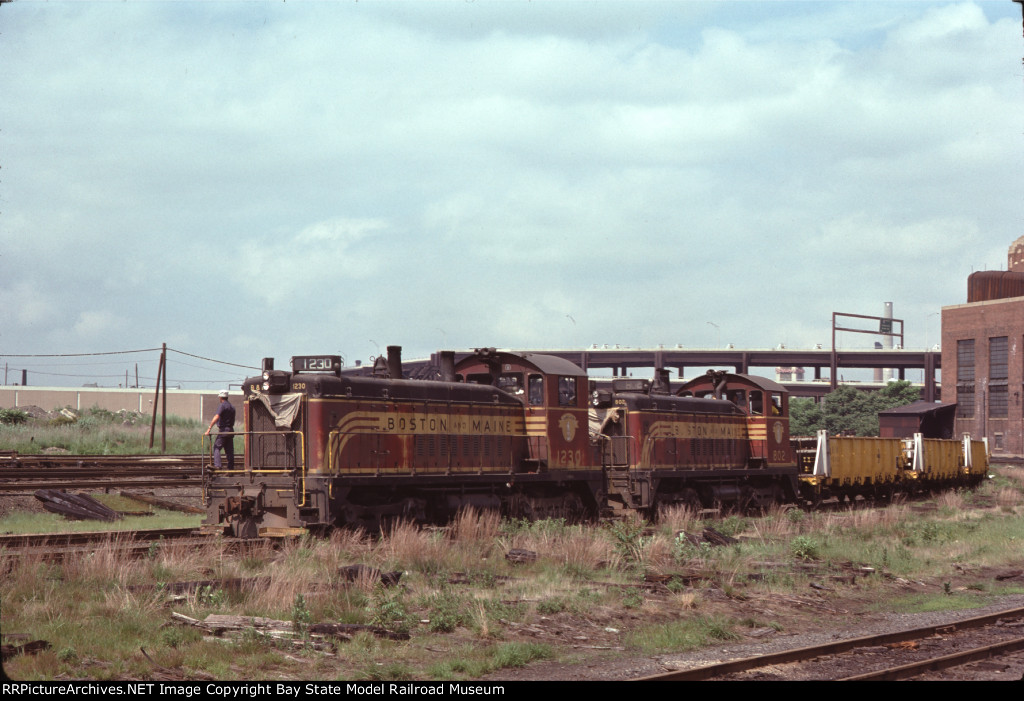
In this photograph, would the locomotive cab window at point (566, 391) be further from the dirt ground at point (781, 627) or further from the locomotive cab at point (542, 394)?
the dirt ground at point (781, 627)

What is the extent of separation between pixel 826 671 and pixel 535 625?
3616mm

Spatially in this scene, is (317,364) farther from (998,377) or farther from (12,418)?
(998,377)

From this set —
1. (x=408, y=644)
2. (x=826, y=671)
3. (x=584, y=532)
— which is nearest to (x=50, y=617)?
(x=408, y=644)

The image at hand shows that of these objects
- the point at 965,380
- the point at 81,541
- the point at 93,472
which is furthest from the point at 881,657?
the point at 965,380

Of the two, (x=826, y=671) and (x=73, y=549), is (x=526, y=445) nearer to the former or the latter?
(x=73, y=549)

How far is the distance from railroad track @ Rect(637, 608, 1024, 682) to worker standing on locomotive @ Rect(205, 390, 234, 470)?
10.9 meters

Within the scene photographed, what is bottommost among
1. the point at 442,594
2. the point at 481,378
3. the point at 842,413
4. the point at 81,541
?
the point at 442,594

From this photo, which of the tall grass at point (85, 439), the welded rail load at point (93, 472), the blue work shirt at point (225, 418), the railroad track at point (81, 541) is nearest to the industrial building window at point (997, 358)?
the tall grass at point (85, 439)

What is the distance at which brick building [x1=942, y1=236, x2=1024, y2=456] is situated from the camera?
3472 inches

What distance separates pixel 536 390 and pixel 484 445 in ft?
6.48

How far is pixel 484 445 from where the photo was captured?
21.8m

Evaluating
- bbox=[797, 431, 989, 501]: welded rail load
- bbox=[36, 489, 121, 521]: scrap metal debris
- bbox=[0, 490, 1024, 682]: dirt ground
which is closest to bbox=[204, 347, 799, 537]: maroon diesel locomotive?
bbox=[797, 431, 989, 501]: welded rail load

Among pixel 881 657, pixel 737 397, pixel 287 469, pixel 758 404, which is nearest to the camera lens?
pixel 881 657
